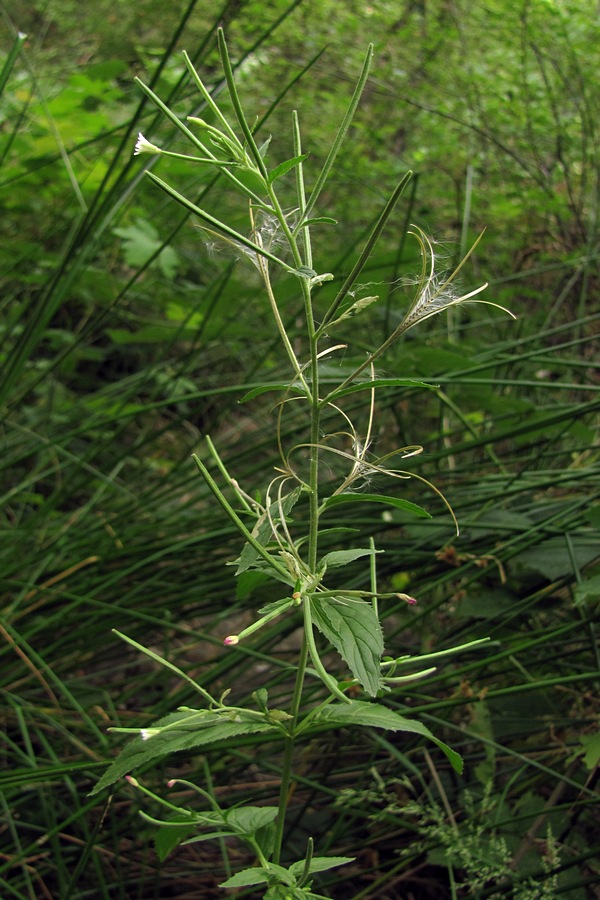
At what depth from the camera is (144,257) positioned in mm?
1541

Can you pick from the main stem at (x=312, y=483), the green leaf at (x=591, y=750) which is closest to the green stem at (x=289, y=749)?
the main stem at (x=312, y=483)

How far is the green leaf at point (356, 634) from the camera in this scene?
425 mm

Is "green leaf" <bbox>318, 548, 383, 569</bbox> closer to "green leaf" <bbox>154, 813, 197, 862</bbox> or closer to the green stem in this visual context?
the green stem

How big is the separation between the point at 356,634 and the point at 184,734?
0.13 meters

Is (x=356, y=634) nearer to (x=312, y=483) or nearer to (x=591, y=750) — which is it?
(x=312, y=483)

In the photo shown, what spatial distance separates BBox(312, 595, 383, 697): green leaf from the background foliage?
0.38ft

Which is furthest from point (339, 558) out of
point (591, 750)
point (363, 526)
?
point (363, 526)

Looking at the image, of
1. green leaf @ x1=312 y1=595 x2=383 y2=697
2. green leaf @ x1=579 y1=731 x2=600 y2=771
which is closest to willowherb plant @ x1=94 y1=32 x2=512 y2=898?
green leaf @ x1=312 y1=595 x2=383 y2=697

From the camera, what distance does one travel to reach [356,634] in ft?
1.44

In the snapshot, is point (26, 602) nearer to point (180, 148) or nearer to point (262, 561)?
point (262, 561)

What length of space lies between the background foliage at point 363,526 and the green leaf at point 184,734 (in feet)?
0.21

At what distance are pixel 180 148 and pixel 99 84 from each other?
22cm

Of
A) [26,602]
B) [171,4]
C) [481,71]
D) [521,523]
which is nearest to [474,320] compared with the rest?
[481,71]

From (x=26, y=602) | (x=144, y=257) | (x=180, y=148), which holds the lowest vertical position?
(x=26, y=602)
